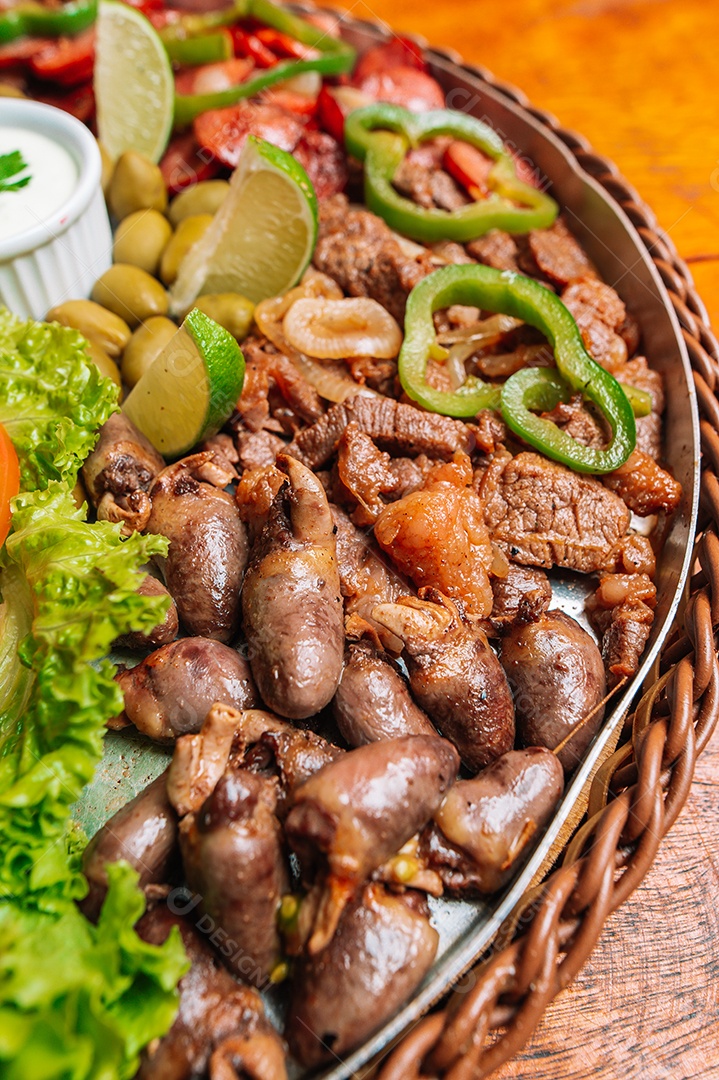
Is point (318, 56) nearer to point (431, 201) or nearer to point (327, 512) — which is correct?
point (431, 201)

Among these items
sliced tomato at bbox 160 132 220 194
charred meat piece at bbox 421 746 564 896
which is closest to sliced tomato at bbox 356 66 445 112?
sliced tomato at bbox 160 132 220 194

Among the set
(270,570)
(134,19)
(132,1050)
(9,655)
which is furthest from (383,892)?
(134,19)

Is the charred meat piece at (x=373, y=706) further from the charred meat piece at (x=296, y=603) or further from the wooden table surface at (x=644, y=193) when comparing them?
the wooden table surface at (x=644, y=193)

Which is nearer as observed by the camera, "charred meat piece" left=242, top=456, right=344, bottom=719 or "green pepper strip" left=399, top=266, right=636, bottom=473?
"charred meat piece" left=242, top=456, right=344, bottom=719

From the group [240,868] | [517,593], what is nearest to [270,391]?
A: [517,593]

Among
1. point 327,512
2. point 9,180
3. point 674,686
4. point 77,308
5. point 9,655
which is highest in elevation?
point 674,686

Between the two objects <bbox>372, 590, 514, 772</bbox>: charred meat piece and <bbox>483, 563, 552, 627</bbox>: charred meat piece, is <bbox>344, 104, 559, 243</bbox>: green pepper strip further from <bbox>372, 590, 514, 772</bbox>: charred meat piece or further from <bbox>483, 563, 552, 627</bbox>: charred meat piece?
<bbox>372, 590, 514, 772</bbox>: charred meat piece

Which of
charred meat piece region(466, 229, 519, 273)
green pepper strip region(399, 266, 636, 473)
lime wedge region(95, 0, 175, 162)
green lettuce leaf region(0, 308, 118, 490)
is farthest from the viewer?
lime wedge region(95, 0, 175, 162)
